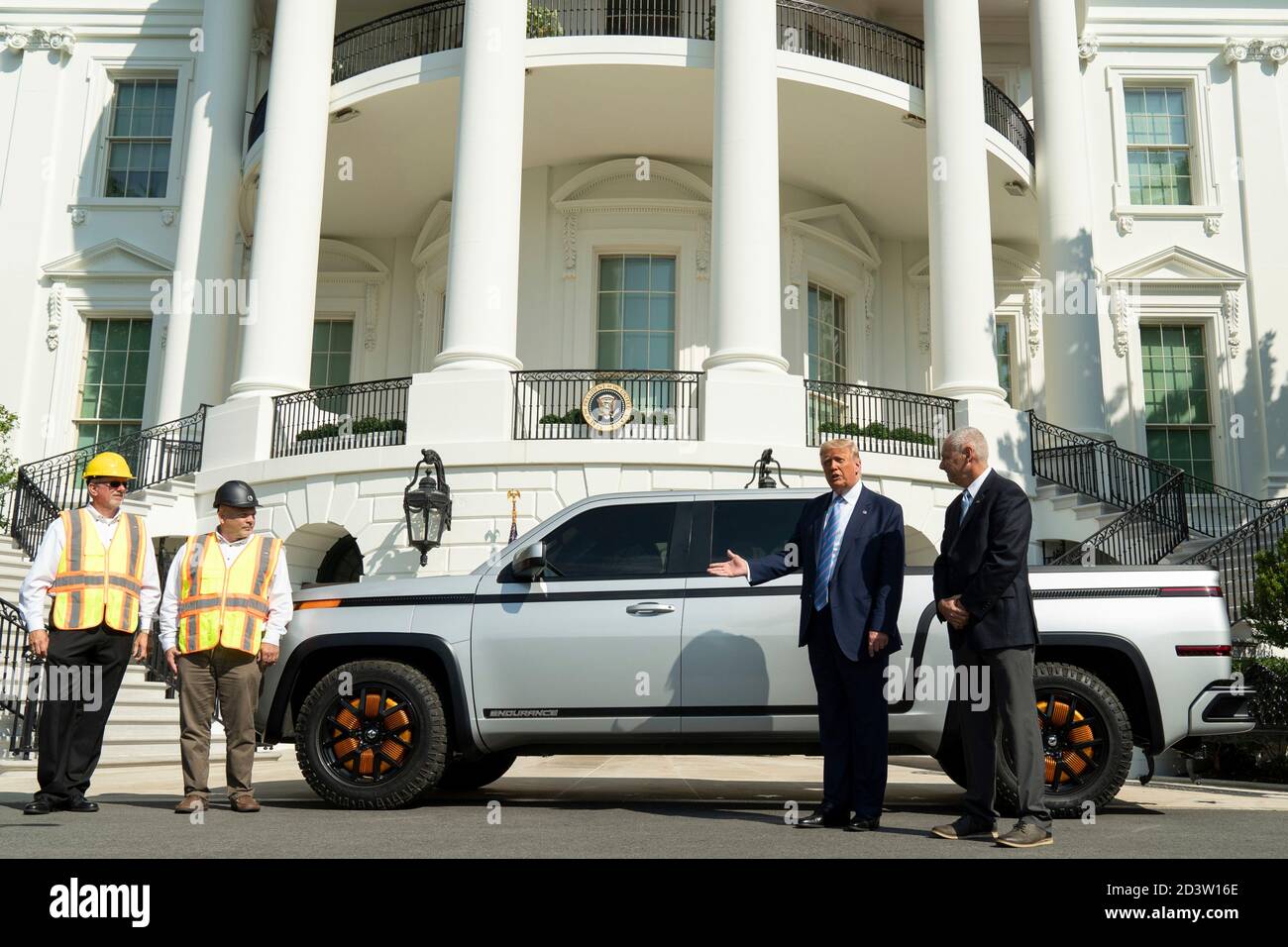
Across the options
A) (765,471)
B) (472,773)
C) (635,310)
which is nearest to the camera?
(472,773)

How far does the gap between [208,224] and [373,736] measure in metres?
16.3

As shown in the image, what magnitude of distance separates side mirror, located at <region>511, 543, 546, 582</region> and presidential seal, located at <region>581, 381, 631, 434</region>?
9478mm

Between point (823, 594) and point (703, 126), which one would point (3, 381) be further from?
point (823, 594)

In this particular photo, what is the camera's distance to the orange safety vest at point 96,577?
6902 mm

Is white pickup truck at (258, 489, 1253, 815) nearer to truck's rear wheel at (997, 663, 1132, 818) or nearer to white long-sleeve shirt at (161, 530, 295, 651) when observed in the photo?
truck's rear wheel at (997, 663, 1132, 818)

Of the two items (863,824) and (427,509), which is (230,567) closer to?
(863,824)

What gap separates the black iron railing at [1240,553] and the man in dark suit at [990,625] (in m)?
9.43

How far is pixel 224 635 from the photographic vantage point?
685 centimetres

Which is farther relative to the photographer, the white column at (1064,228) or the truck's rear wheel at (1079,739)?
the white column at (1064,228)

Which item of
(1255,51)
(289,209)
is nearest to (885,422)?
(289,209)

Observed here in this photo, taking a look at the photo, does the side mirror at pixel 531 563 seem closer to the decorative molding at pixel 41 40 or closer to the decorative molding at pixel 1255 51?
the decorative molding at pixel 41 40

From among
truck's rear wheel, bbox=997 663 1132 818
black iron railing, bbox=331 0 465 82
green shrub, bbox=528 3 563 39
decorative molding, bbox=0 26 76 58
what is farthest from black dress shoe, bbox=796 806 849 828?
decorative molding, bbox=0 26 76 58

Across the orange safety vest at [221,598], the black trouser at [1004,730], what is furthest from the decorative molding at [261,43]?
the black trouser at [1004,730]
